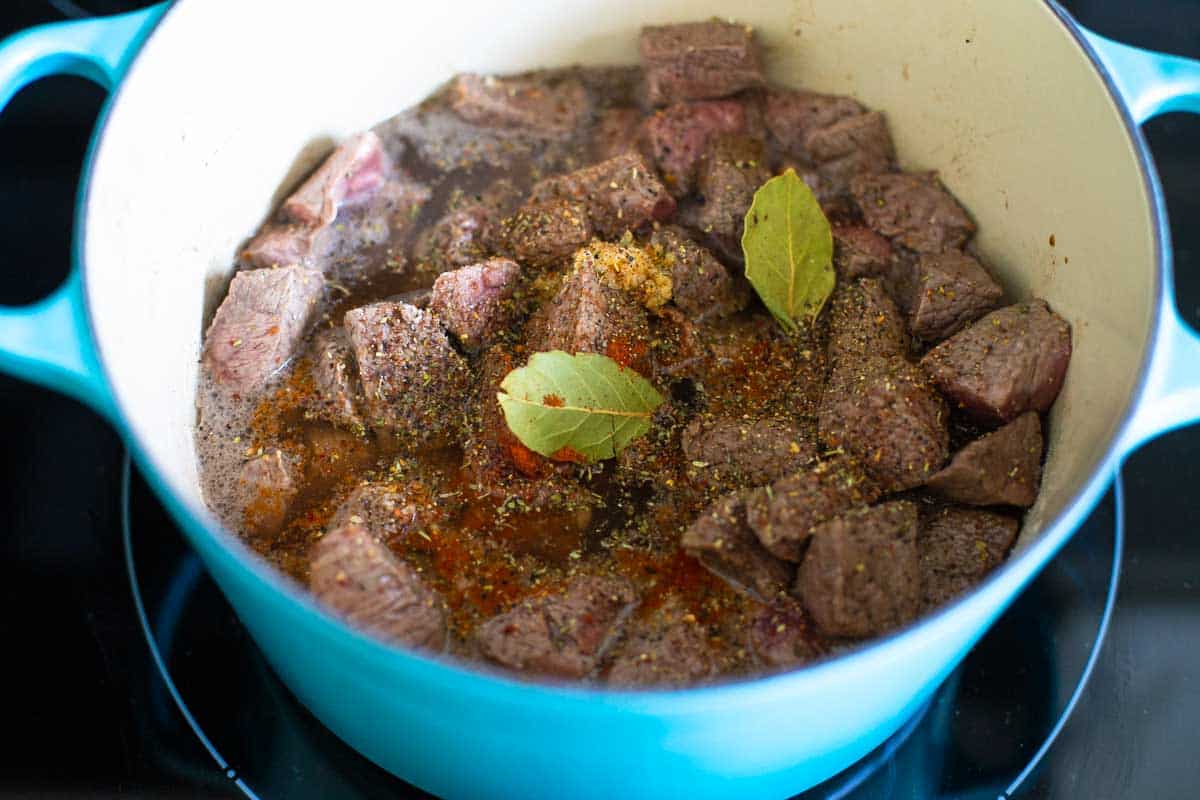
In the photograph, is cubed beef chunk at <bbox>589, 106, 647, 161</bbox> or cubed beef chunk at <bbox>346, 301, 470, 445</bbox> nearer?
cubed beef chunk at <bbox>346, 301, 470, 445</bbox>

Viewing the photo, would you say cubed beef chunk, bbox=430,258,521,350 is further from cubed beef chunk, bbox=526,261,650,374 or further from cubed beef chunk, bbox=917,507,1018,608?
cubed beef chunk, bbox=917,507,1018,608

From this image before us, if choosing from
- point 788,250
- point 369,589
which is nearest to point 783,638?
point 369,589

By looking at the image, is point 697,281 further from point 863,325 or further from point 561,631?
point 561,631

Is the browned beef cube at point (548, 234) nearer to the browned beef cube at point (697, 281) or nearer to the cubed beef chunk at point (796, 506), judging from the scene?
the browned beef cube at point (697, 281)

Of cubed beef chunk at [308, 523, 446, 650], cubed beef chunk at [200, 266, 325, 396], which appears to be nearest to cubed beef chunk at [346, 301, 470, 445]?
cubed beef chunk at [200, 266, 325, 396]

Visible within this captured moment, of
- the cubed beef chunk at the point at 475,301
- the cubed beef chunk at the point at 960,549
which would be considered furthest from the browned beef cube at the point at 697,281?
the cubed beef chunk at the point at 960,549

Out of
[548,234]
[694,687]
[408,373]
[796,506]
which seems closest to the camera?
[694,687]
